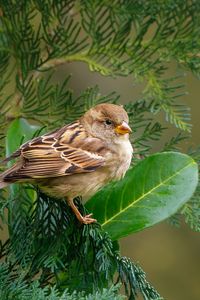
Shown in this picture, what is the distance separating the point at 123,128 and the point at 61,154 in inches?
8.7

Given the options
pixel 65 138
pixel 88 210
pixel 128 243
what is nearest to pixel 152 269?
pixel 128 243

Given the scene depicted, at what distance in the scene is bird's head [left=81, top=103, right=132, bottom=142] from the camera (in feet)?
9.00

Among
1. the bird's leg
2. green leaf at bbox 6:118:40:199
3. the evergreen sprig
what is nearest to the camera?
the evergreen sprig

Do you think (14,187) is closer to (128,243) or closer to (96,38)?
(96,38)

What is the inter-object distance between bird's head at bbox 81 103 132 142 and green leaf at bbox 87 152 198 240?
1.44 feet

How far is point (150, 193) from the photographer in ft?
7.41

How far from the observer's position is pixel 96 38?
9.46ft

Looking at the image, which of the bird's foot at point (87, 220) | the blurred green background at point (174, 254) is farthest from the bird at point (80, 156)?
the blurred green background at point (174, 254)

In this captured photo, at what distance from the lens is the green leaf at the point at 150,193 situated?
7.20 ft

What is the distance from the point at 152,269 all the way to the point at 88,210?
3.12 m

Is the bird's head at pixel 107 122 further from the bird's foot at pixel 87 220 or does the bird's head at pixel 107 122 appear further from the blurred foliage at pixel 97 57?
the bird's foot at pixel 87 220

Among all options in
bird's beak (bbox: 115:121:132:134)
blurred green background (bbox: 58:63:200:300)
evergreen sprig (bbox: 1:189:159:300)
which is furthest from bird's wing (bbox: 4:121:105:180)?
blurred green background (bbox: 58:63:200:300)

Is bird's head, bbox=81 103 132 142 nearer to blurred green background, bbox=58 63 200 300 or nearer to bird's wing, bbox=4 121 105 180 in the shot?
bird's wing, bbox=4 121 105 180

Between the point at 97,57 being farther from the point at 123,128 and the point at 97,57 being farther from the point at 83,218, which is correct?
the point at 83,218
